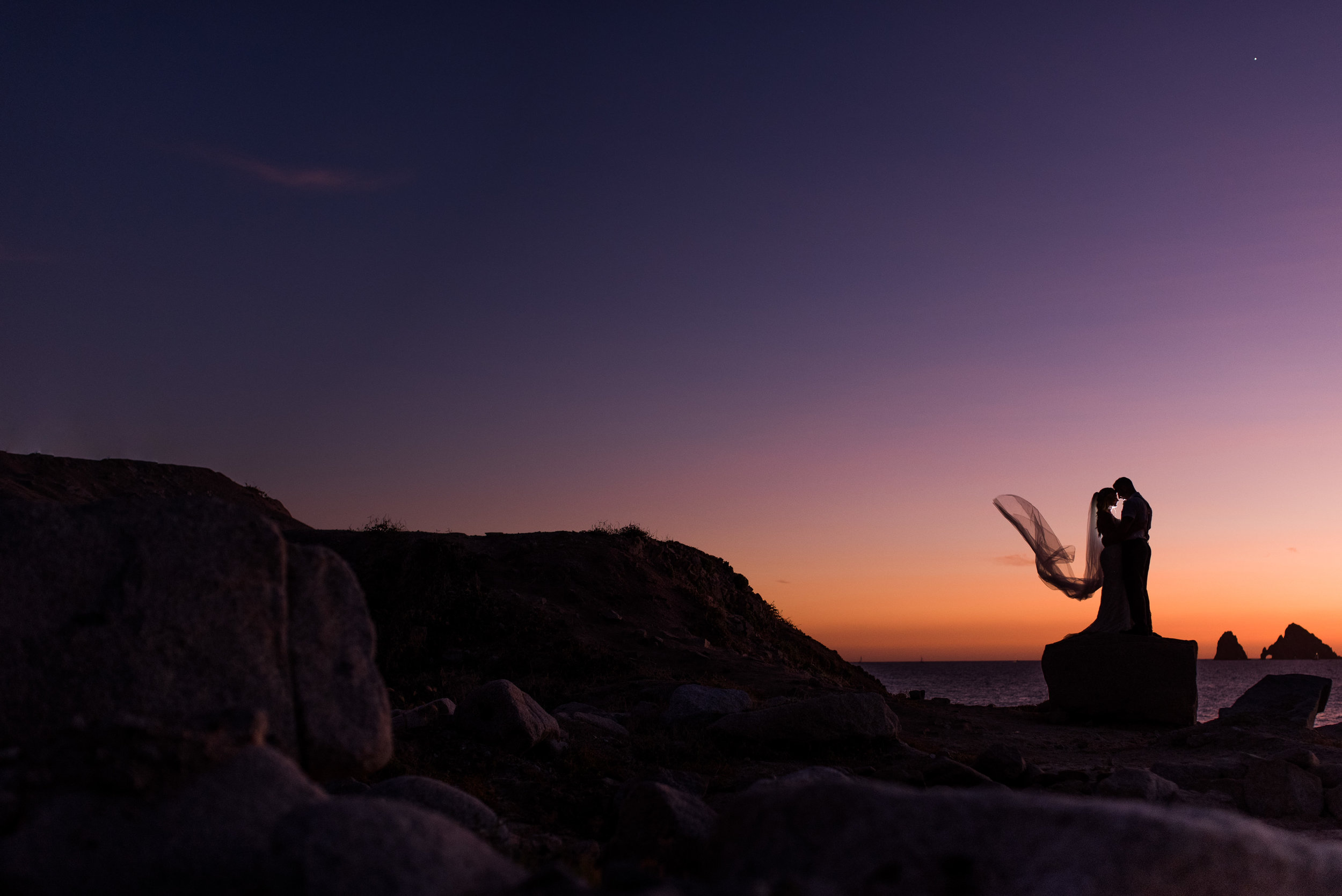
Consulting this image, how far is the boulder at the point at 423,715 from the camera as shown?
10344mm

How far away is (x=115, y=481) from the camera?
1473 inches

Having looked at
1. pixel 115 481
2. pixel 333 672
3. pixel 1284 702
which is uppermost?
pixel 115 481

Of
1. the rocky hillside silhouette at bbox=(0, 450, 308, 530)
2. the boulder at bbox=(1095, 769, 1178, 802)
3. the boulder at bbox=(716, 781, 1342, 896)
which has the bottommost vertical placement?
the boulder at bbox=(1095, 769, 1178, 802)

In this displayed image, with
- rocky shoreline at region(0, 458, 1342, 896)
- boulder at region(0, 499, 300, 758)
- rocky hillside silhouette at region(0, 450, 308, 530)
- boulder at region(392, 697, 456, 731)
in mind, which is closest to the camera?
rocky shoreline at region(0, 458, 1342, 896)

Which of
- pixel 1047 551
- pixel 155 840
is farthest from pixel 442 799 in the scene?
pixel 1047 551

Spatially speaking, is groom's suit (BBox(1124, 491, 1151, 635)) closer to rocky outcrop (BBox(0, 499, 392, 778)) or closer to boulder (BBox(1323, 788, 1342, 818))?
boulder (BBox(1323, 788, 1342, 818))

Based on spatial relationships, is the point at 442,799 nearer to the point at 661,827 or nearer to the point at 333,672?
the point at 661,827

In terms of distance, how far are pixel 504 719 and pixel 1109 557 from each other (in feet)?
41.4

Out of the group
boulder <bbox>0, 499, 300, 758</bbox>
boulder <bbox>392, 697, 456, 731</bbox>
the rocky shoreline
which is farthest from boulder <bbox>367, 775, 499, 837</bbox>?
boulder <bbox>392, 697, 456, 731</bbox>

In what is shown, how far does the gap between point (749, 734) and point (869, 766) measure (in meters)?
1.46

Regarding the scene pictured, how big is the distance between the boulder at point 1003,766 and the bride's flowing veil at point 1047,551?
28.1ft

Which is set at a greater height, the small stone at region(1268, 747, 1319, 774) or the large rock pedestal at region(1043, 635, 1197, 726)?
the large rock pedestal at region(1043, 635, 1197, 726)

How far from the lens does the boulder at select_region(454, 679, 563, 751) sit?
9.93 m

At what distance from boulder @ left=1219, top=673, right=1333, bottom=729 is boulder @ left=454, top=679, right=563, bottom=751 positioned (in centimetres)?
1283
